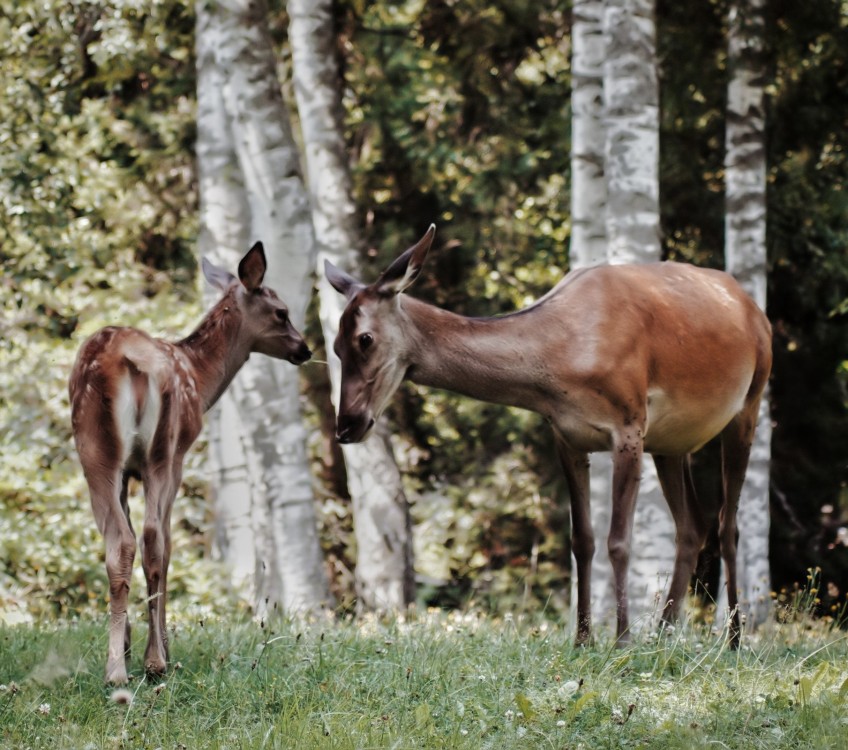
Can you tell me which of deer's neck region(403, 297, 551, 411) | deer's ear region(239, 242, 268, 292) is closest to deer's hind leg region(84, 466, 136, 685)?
deer's ear region(239, 242, 268, 292)

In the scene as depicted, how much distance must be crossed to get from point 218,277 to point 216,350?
626 millimetres

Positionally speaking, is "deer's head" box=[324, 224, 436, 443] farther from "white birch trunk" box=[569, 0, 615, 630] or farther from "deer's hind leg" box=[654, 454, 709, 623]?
"white birch trunk" box=[569, 0, 615, 630]

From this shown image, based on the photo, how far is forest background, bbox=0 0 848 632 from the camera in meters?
14.1

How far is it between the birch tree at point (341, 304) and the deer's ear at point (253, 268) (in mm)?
6801

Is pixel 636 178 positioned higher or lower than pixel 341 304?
higher

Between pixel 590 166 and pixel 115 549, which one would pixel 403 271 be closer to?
pixel 115 549

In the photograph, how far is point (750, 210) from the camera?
12.0m

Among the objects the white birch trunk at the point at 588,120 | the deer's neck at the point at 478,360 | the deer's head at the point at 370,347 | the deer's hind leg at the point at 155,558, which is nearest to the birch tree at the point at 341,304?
the white birch trunk at the point at 588,120

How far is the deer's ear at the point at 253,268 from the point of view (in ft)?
22.1

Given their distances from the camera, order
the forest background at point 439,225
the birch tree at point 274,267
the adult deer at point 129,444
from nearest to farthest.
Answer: the adult deer at point 129,444
the birch tree at point 274,267
the forest background at point 439,225

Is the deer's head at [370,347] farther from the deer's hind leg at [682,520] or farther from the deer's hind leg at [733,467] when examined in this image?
the deer's hind leg at [733,467]

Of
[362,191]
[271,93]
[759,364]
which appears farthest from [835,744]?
[362,191]

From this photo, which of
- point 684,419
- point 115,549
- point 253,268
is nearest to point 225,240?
point 253,268

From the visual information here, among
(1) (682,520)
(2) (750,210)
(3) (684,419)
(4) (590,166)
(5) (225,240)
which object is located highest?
(4) (590,166)
